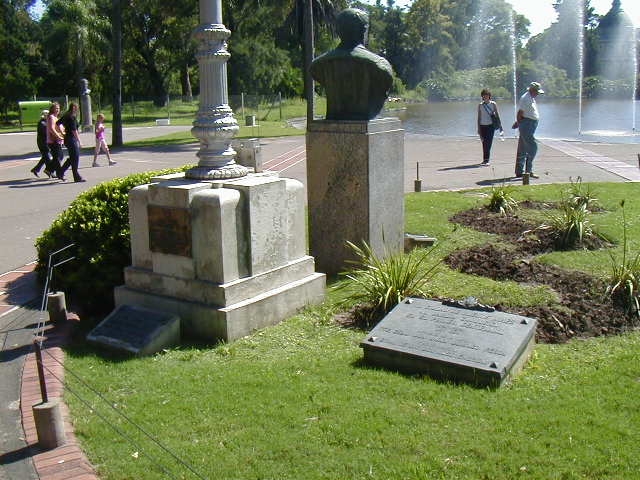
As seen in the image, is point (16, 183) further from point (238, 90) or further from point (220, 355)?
point (238, 90)

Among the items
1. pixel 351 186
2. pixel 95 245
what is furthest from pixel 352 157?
pixel 95 245

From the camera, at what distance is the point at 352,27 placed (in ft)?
27.9

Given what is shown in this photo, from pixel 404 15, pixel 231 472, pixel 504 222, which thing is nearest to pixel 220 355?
pixel 231 472

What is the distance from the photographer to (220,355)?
6.11 metres

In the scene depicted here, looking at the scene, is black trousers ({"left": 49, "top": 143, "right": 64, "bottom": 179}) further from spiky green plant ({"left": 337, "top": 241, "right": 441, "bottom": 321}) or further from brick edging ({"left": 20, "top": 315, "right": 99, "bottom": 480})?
spiky green plant ({"left": 337, "top": 241, "right": 441, "bottom": 321})

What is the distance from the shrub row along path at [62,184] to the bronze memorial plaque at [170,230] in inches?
48.3

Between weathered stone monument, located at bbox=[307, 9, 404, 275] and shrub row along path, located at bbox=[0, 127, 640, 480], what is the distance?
317 centimetres

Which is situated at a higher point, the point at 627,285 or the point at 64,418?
the point at 627,285

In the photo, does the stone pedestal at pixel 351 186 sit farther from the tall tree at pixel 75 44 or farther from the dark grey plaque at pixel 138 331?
the tall tree at pixel 75 44

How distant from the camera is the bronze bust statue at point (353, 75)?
836cm

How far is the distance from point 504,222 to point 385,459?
676 cm

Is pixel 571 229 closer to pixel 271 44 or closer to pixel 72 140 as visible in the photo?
pixel 72 140

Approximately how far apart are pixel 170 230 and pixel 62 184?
36.7ft

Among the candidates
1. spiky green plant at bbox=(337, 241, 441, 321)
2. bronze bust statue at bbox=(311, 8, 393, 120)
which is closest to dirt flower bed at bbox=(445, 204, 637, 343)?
spiky green plant at bbox=(337, 241, 441, 321)
